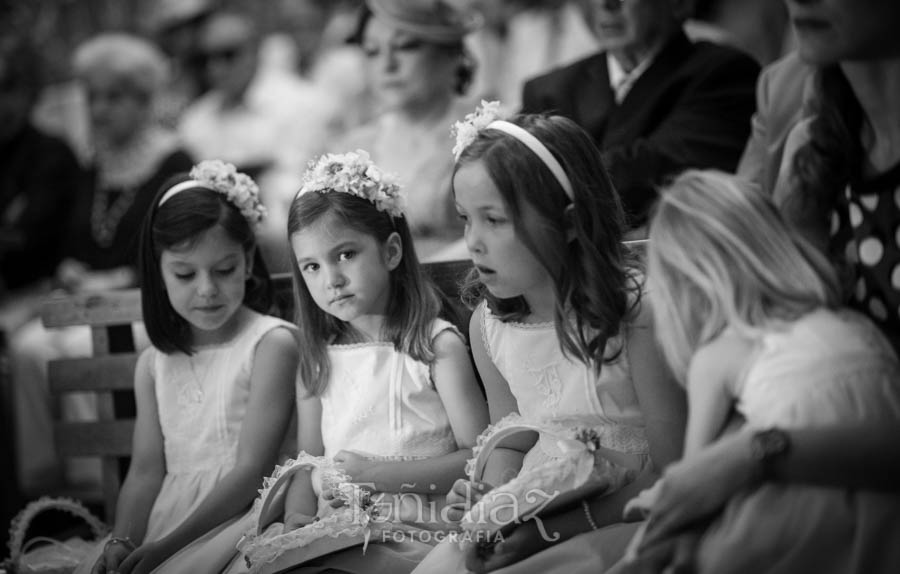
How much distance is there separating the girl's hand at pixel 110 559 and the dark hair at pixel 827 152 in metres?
1.61

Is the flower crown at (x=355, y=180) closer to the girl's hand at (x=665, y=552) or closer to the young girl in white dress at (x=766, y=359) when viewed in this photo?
the young girl in white dress at (x=766, y=359)

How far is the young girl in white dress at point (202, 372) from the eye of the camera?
2520 millimetres

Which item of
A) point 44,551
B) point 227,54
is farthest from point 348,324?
point 227,54

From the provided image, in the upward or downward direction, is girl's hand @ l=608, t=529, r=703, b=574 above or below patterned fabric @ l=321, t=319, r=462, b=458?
below

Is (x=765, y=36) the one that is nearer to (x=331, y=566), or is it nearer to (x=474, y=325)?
(x=474, y=325)

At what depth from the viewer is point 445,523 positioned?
221 centimetres

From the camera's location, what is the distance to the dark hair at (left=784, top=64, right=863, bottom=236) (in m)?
1.98

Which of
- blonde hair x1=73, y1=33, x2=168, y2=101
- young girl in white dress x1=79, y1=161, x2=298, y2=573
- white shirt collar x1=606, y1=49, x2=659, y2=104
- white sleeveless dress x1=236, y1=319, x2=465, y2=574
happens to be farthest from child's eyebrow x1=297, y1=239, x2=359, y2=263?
blonde hair x1=73, y1=33, x2=168, y2=101

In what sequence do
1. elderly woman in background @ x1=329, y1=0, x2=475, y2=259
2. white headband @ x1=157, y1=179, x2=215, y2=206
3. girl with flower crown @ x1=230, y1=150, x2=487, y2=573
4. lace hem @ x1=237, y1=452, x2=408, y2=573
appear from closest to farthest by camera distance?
lace hem @ x1=237, y1=452, x2=408, y2=573
girl with flower crown @ x1=230, y1=150, x2=487, y2=573
white headband @ x1=157, y1=179, x2=215, y2=206
elderly woman in background @ x1=329, y1=0, x2=475, y2=259

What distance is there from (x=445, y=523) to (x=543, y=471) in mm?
341

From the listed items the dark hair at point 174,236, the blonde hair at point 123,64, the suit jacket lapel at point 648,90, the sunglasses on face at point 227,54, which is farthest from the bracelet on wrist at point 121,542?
the sunglasses on face at point 227,54

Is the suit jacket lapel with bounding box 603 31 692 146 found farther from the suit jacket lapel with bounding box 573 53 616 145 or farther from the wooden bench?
the wooden bench

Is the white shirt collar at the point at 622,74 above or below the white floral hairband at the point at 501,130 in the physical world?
above

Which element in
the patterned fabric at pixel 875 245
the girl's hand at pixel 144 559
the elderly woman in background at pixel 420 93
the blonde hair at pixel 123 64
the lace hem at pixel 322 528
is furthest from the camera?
the blonde hair at pixel 123 64
